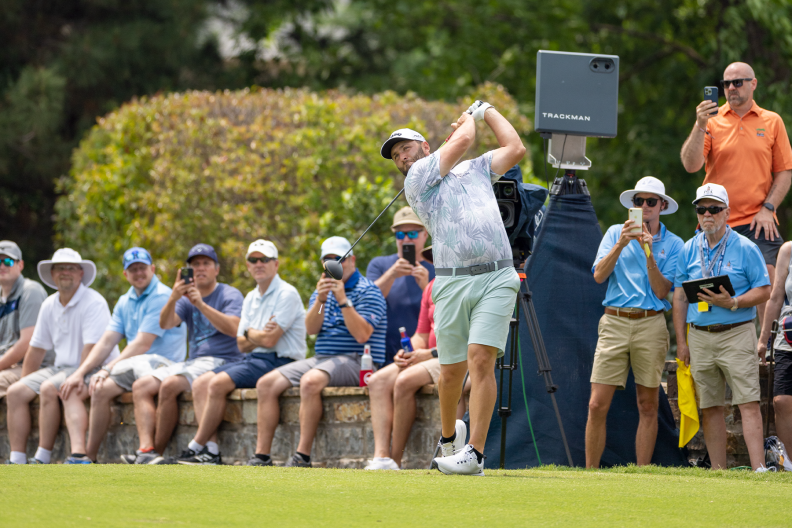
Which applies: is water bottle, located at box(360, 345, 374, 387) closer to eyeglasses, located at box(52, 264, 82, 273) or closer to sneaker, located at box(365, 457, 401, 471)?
sneaker, located at box(365, 457, 401, 471)

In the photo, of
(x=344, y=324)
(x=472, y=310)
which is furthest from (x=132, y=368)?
(x=472, y=310)

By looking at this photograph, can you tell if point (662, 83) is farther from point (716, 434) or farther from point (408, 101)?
point (716, 434)

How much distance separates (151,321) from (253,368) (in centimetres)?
122

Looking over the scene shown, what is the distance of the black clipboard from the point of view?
Result: 6.39m

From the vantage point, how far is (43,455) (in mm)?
8688

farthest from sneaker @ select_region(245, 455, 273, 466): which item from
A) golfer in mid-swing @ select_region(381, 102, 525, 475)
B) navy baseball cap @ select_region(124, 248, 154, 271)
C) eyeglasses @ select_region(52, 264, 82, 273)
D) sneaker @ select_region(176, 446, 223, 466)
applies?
eyeglasses @ select_region(52, 264, 82, 273)

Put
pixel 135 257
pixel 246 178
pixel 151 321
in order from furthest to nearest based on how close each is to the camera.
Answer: pixel 246 178 < pixel 135 257 < pixel 151 321

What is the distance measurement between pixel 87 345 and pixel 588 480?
514cm

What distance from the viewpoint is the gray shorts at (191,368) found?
847cm

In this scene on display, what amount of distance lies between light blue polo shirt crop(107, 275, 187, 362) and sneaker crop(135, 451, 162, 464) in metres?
1.09

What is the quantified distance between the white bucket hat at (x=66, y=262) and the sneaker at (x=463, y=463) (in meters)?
4.85

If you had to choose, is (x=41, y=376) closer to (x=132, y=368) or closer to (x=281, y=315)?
(x=132, y=368)

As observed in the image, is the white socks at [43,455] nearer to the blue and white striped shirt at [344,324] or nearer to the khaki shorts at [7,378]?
the khaki shorts at [7,378]

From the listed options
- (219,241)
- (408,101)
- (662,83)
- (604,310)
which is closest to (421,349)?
(604,310)
